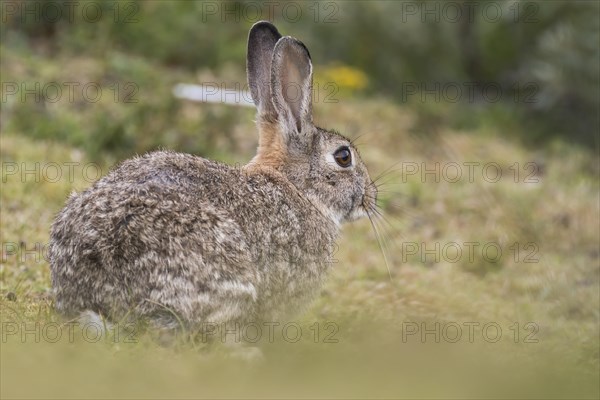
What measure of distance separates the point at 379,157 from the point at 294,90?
5947 millimetres

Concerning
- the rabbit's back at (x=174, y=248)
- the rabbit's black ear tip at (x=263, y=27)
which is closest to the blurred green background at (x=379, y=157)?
the rabbit's back at (x=174, y=248)

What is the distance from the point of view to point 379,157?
516 inches

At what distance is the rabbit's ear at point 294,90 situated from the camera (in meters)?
7.18

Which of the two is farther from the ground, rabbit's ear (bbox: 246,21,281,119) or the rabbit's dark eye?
rabbit's ear (bbox: 246,21,281,119)

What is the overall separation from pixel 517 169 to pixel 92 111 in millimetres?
6181

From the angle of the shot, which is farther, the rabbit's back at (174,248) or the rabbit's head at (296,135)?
the rabbit's head at (296,135)

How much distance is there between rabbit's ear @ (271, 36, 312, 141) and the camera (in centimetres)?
718

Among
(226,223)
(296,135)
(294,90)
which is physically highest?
(294,90)

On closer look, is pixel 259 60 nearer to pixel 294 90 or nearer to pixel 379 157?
pixel 294 90

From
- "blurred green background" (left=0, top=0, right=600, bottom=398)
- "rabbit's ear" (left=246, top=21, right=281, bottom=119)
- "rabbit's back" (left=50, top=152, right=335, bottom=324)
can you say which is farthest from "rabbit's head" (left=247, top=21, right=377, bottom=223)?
"blurred green background" (left=0, top=0, right=600, bottom=398)

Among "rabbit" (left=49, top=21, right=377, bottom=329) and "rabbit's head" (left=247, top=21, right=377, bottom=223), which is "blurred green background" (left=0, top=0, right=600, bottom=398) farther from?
"rabbit's head" (left=247, top=21, right=377, bottom=223)

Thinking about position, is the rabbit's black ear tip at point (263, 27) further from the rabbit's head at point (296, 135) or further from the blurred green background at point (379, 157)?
the blurred green background at point (379, 157)

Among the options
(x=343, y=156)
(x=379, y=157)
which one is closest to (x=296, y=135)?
(x=343, y=156)

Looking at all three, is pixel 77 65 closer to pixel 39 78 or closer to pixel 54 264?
pixel 39 78
